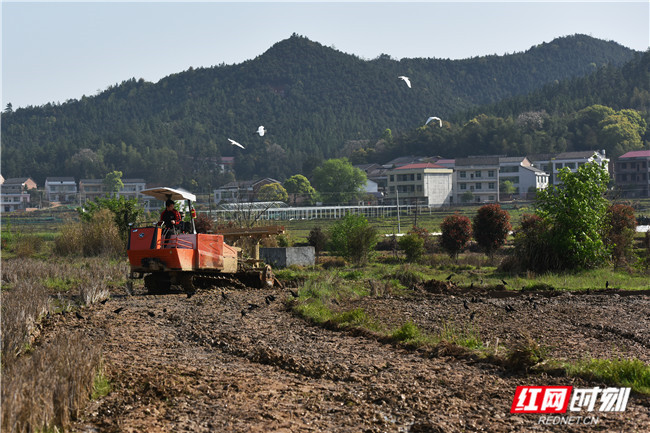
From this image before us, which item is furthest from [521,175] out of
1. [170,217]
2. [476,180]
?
[170,217]

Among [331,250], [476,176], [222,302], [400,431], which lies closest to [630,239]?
[331,250]

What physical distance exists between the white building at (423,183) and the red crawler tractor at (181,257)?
343 feet

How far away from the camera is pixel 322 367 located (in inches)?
450

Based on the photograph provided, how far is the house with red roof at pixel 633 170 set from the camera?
12638cm

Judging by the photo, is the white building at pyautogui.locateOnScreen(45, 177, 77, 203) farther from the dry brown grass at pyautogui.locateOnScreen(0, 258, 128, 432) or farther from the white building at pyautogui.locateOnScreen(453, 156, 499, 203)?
the dry brown grass at pyautogui.locateOnScreen(0, 258, 128, 432)

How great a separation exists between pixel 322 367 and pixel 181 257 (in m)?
10.2

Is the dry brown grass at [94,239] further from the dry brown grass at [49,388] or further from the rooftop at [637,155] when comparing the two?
the rooftop at [637,155]

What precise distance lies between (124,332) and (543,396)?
28.3 ft

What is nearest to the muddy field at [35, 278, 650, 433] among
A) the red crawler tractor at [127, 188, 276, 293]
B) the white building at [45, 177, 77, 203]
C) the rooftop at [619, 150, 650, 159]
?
the red crawler tractor at [127, 188, 276, 293]

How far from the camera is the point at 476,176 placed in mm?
135000

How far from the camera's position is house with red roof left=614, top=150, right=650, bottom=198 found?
415ft

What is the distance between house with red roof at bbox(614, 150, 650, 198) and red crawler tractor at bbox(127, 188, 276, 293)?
371ft

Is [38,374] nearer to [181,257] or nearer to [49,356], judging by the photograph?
[49,356]

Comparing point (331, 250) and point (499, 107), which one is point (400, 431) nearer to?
point (331, 250)
